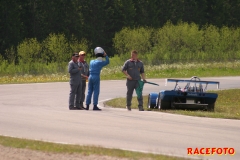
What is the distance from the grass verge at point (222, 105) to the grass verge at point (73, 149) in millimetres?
6789

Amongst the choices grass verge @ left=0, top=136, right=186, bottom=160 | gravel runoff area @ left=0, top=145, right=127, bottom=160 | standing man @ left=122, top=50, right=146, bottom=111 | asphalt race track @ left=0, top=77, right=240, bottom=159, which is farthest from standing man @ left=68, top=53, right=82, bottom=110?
gravel runoff area @ left=0, top=145, right=127, bottom=160

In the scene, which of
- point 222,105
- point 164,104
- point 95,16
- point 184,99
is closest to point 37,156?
point 164,104

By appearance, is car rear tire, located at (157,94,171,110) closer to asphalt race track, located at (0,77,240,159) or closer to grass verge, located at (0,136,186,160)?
asphalt race track, located at (0,77,240,159)

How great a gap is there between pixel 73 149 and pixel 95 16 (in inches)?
3152

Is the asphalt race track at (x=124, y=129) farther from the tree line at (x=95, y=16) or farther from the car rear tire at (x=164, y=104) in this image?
the tree line at (x=95, y=16)

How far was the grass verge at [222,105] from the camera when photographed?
62.0 feet

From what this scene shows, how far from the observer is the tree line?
251 ft

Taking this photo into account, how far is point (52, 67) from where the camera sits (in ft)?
200

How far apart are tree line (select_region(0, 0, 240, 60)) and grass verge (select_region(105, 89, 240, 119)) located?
1583 inches

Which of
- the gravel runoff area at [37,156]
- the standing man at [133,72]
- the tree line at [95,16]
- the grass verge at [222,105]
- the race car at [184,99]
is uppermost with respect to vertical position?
the tree line at [95,16]

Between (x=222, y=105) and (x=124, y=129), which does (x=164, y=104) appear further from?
(x=124, y=129)

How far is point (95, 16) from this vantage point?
300 feet

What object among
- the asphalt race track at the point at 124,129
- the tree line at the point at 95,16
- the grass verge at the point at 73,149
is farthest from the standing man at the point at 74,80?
the tree line at the point at 95,16

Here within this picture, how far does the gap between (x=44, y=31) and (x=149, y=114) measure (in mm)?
62387
